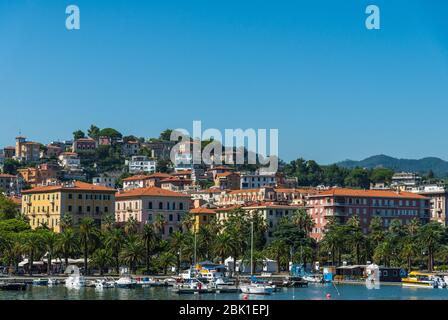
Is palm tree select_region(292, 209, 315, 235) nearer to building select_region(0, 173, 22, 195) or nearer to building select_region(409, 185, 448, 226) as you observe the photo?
building select_region(409, 185, 448, 226)

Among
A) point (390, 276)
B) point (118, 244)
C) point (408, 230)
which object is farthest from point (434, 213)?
point (118, 244)

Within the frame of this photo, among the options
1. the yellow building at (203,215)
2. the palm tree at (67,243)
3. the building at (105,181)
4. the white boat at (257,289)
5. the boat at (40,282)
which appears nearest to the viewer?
the white boat at (257,289)

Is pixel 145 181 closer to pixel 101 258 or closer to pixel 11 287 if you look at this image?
pixel 101 258

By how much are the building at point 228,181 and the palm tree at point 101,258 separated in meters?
71.0

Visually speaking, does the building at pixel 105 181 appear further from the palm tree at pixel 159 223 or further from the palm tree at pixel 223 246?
the palm tree at pixel 223 246

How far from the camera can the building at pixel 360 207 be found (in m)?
128

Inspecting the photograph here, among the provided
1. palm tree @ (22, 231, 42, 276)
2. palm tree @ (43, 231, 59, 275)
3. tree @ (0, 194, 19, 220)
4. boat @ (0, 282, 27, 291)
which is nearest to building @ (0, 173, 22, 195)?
tree @ (0, 194, 19, 220)

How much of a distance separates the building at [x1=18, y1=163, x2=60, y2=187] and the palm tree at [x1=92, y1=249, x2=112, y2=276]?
94414 mm

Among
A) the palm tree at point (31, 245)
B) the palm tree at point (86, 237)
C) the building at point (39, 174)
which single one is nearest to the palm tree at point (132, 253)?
the palm tree at point (86, 237)

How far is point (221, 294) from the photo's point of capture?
6994cm
